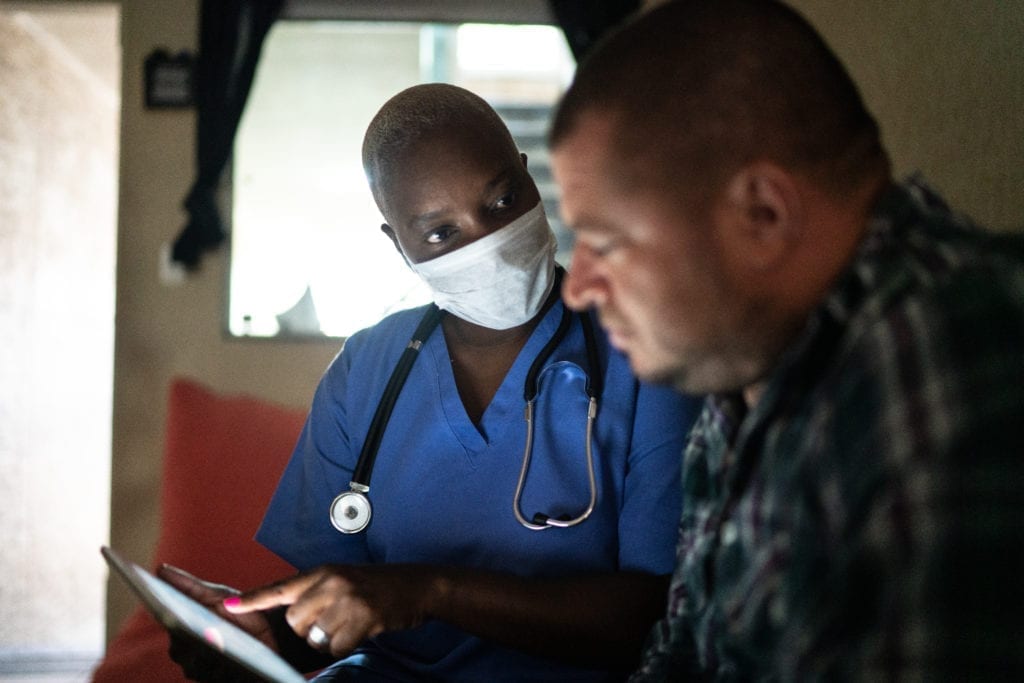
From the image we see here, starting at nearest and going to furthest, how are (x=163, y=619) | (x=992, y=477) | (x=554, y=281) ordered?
(x=992, y=477), (x=163, y=619), (x=554, y=281)

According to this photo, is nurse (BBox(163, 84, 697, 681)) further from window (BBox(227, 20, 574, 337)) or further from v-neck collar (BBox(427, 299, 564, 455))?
window (BBox(227, 20, 574, 337))

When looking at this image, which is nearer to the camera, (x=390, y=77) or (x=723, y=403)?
(x=723, y=403)

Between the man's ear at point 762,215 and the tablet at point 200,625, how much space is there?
567 millimetres

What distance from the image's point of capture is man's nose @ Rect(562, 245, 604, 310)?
755 mm

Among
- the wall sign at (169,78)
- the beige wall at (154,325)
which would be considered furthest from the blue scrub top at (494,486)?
the wall sign at (169,78)

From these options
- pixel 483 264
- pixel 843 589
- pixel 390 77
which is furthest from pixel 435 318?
pixel 390 77

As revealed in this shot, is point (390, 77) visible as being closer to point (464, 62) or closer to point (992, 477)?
point (464, 62)

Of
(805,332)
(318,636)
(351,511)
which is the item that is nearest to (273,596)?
(318,636)

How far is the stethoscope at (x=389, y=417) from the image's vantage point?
110cm

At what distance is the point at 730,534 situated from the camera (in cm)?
73

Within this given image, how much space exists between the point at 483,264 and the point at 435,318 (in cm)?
19

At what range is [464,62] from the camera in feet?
8.35

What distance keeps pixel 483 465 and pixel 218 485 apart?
101 cm

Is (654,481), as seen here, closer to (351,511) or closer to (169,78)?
(351,511)
